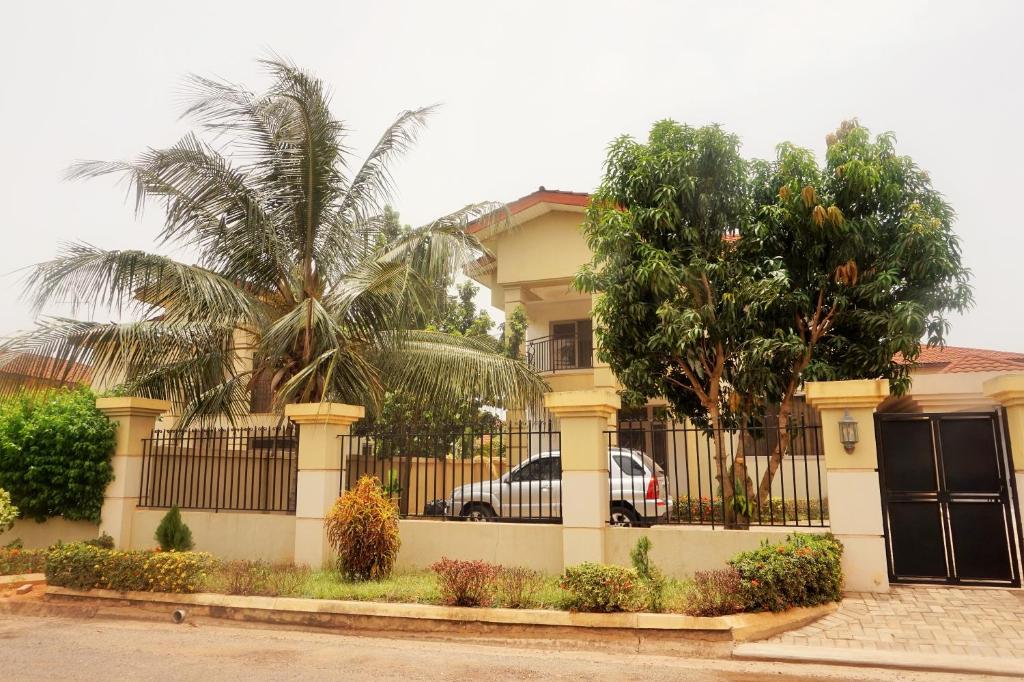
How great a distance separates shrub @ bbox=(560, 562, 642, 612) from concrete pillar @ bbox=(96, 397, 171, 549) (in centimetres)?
755

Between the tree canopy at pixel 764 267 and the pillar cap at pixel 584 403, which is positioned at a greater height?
the tree canopy at pixel 764 267

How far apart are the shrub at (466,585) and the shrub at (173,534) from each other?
16.2 ft

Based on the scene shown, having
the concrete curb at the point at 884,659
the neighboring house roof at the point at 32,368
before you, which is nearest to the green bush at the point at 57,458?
the neighboring house roof at the point at 32,368

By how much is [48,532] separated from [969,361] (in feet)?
56.8

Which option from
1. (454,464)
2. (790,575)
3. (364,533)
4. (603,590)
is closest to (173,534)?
(364,533)

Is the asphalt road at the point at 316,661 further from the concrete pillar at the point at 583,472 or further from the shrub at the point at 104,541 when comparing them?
the shrub at the point at 104,541

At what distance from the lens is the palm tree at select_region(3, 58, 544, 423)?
34.0 ft

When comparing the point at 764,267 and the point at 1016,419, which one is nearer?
the point at 1016,419

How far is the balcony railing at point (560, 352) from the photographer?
19.6 metres

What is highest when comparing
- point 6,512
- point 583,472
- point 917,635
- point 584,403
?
point 584,403

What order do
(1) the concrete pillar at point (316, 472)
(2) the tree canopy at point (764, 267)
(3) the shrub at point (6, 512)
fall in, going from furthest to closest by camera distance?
(3) the shrub at point (6, 512) → (2) the tree canopy at point (764, 267) → (1) the concrete pillar at point (316, 472)

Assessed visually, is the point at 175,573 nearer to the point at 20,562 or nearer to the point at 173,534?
the point at 173,534

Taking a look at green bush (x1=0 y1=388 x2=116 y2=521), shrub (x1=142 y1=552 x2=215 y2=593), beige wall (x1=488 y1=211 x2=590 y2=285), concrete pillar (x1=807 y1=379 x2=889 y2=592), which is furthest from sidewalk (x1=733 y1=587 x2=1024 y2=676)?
beige wall (x1=488 y1=211 x2=590 y2=285)

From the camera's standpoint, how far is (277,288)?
11.6 m
